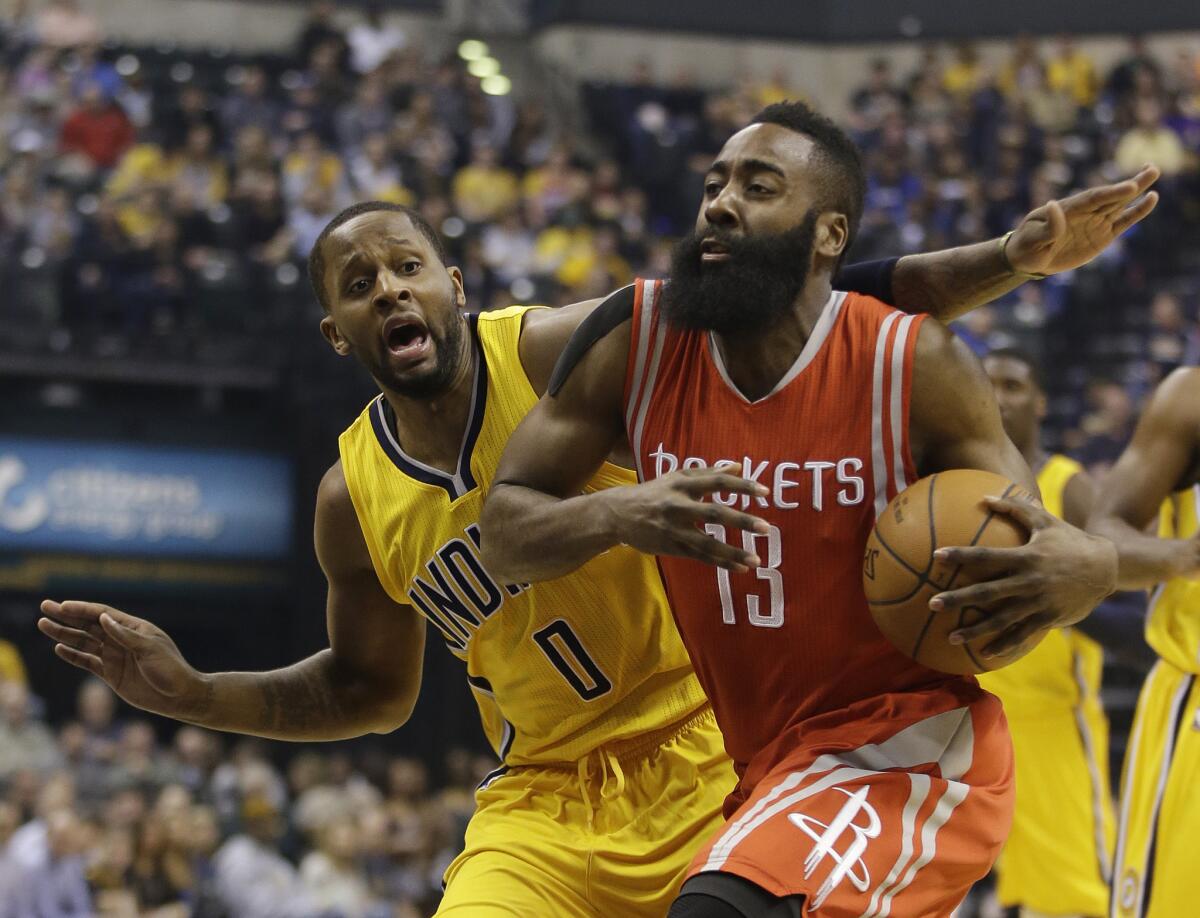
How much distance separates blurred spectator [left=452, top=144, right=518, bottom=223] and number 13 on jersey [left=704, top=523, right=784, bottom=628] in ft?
36.7

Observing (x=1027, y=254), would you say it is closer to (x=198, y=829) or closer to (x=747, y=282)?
(x=747, y=282)

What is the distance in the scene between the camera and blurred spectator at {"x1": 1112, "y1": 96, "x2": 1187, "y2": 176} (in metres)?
16.7

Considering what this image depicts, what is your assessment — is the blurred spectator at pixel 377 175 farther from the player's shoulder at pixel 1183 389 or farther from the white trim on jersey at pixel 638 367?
the white trim on jersey at pixel 638 367

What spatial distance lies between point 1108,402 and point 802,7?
422 inches

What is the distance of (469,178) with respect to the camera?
15406mm

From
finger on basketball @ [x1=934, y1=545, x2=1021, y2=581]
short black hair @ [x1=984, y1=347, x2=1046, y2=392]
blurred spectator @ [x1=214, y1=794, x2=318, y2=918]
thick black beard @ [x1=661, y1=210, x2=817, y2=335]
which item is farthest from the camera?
blurred spectator @ [x1=214, y1=794, x2=318, y2=918]

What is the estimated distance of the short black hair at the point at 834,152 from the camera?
382cm

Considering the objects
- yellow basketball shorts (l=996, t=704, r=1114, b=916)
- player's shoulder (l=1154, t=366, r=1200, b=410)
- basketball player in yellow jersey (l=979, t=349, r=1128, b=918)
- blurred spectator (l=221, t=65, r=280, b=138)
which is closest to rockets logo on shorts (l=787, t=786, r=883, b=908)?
player's shoulder (l=1154, t=366, r=1200, b=410)

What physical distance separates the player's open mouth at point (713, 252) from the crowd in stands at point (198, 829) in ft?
21.3

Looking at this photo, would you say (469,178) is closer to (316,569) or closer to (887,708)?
(316,569)

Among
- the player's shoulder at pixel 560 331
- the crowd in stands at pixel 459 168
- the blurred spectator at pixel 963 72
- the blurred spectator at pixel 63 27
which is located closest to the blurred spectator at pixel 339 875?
the crowd in stands at pixel 459 168

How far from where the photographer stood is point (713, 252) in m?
3.72

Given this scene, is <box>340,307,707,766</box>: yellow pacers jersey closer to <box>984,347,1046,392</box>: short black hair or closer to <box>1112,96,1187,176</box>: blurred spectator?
<box>984,347,1046,392</box>: short black hair

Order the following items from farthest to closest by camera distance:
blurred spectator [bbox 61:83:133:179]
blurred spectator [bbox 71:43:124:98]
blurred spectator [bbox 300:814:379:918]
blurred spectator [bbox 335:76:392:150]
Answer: blurred spectator [bbox 335:76:392:150], blurred spectator [bbox 71:43:124:98], blurred spectator [bbox 61:83:133:179], blurred spectator [bbox 300:814:379:918]
